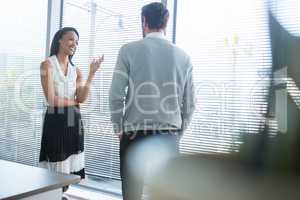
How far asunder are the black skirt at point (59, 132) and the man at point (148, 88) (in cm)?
62

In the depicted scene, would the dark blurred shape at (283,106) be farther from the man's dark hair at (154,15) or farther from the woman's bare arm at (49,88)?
→ the woman's bare arm at (49,88)

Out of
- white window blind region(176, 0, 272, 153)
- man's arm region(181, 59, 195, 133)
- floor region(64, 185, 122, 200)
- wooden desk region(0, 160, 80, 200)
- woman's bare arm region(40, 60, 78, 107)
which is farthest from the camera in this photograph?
floor region(64, 185, 122, 200)

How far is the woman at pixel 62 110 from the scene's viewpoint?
253 cm

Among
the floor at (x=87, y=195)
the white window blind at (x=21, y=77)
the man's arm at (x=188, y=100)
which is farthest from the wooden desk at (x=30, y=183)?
→ the white window blind at (x=21, y=77)

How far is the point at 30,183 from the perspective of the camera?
119cm

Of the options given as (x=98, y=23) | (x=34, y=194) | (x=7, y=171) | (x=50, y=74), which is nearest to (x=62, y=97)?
(x=50, y=74)

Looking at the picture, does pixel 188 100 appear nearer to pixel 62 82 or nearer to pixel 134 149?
pixel 134 149

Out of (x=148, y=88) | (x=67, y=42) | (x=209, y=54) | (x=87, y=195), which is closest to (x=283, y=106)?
(x=148, y=88)

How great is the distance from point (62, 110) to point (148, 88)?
892 millimetres

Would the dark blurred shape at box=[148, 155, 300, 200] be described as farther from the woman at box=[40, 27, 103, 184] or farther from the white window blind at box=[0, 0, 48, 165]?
the white window blind at box=[0, 0, 48, 165]

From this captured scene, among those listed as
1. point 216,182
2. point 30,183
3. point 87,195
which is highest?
point 216,182

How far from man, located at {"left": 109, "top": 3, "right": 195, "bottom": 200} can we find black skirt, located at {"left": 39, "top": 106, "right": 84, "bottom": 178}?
2.03ft

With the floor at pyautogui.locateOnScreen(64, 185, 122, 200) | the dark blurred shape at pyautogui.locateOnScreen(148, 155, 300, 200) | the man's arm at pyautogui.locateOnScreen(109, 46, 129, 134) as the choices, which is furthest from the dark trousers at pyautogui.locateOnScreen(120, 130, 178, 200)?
the dark blurred shape at pyautogui.locateOnScreen(148, 155, 300, 200)

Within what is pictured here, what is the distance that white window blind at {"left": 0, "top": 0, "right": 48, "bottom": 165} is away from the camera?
145 inches
